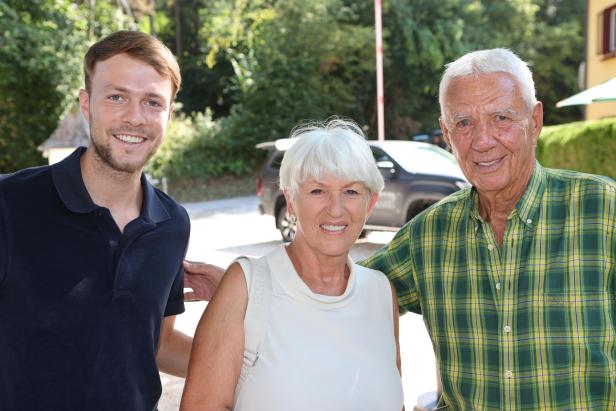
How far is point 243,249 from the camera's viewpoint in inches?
484

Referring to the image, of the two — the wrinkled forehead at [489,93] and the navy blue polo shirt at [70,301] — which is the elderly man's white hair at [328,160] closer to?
the wrinkled forehead at [489,93]

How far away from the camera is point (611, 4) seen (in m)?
16.9

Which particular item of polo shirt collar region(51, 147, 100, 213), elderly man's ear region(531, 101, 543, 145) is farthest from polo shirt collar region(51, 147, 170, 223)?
elderly man's ear region(531, 101, 543, 145)

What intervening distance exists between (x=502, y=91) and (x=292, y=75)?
2313 centimetres

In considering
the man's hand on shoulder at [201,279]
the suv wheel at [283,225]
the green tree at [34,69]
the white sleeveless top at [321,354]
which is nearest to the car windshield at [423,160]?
the suv wheel at [283,225]

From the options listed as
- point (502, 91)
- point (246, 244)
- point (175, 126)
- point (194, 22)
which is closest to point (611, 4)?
A: point (246, 244)

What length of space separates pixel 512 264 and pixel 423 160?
9.37 meters

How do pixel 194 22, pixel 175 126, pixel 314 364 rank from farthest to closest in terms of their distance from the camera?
pixel 194 22 → pixel 175 126 → pixel 314 364

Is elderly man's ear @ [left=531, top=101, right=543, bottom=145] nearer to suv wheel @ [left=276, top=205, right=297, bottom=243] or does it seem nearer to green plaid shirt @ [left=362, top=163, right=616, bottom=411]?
green plaid shirt @ [left=362, top=163, right=616, bottom=411]

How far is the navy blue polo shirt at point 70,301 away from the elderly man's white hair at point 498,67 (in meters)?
1.21

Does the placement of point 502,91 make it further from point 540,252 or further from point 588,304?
point 588,304

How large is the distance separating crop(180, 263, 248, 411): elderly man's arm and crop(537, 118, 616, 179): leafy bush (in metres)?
9.60

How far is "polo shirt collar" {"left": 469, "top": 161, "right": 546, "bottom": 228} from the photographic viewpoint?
2344 millimetres

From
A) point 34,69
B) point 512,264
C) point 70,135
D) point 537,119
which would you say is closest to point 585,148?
point 70,135
